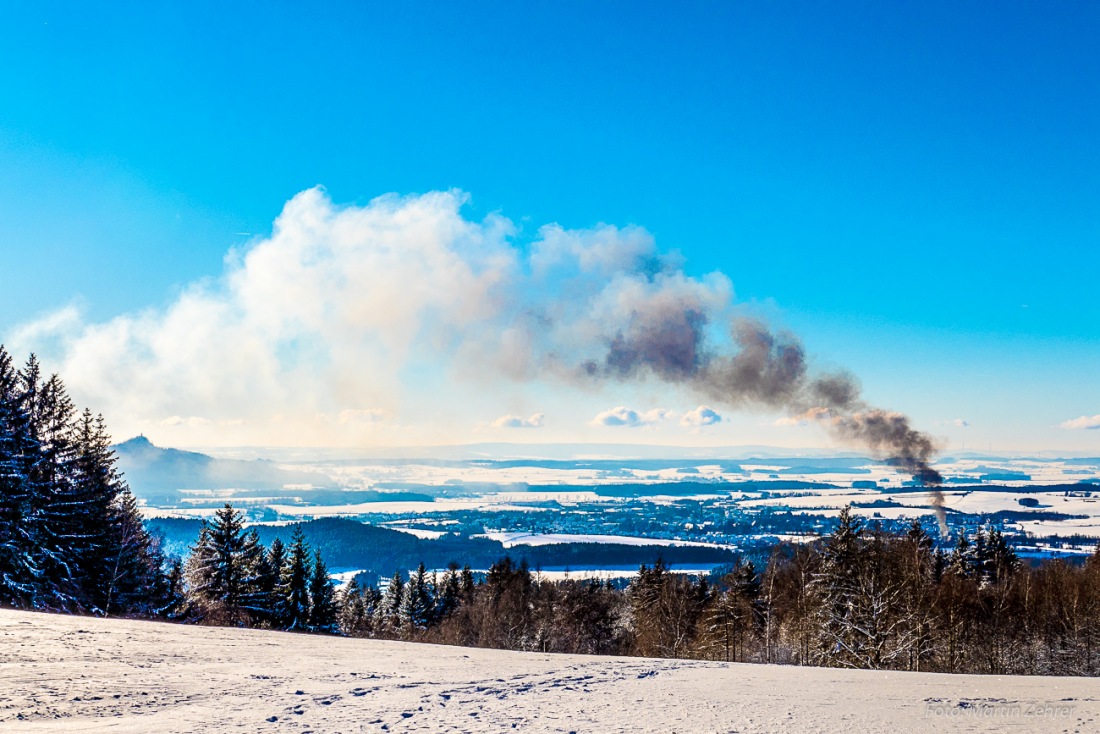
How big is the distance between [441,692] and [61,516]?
25.2 m

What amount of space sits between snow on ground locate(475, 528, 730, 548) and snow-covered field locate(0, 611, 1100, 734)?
5876 inches

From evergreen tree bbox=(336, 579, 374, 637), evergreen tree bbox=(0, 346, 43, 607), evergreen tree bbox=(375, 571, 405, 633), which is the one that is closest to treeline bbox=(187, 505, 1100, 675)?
evergreen tree bbox=(336, 579, 374, 637)

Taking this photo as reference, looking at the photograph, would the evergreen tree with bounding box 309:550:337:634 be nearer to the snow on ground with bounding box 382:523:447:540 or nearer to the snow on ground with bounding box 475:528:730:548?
the snow on ground with bounding box 475:528:730:548

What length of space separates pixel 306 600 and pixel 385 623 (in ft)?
70.8

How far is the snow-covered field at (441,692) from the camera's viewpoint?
28.8 feet

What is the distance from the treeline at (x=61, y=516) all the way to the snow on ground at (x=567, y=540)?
13501cm

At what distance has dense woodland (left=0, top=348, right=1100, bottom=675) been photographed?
27.3 meters

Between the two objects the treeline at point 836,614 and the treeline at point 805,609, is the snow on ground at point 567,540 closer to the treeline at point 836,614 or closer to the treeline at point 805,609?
the treeline at point 836,614

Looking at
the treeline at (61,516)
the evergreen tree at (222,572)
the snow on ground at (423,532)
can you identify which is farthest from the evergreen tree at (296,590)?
the snow on ground at (423,532)

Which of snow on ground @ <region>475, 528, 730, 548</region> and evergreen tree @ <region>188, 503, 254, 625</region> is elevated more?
evergreen tree @ <region>188, 503, 254, 625</region>

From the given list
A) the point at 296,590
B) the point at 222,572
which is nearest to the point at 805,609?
the point at 296,590

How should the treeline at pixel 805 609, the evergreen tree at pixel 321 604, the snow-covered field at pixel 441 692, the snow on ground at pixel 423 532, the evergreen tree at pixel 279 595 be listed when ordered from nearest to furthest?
1. the snow-covered field at pixel 441 692
2. the treeline at pixel 805 609
3. the evergreen tree at pixel 279 595
4. the evergreen tree at pixel 321 604
5. the snow on ground at pixel 423 532

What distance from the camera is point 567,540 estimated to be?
17200cm

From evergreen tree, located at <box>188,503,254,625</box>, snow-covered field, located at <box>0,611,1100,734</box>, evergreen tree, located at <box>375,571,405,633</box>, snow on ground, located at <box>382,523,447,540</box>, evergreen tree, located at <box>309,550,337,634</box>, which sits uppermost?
snow-covered field, located at <box>0,611,1100,734</box>
